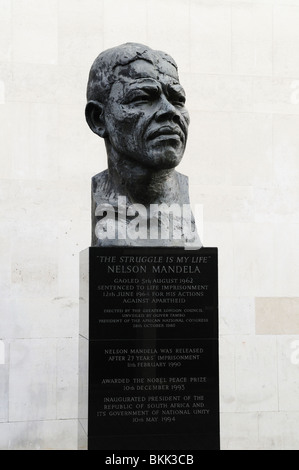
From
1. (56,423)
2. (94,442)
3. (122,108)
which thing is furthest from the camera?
(56,423)

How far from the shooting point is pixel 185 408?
4719 mm

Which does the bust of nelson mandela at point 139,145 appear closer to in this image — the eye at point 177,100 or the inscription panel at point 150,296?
the eye at point 177,100

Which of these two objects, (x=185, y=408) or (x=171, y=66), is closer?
(x=185, y=408)

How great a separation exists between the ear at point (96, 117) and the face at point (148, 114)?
17 cm

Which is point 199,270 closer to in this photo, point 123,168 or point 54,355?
point 123,168

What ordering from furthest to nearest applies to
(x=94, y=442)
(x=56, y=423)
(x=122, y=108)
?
(x=56, y=423)
(x=122, y=108)
(x=94, y=442)

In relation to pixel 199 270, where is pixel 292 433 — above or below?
below

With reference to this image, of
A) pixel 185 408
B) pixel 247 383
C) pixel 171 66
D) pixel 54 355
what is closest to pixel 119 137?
pixel 171 66

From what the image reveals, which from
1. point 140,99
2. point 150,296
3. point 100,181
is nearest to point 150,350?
point 150,296

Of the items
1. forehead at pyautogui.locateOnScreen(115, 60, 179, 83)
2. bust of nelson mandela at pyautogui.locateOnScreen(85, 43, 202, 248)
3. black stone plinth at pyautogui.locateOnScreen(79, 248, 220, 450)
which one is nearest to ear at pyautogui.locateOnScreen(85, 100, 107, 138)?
bust of nelson mandela at pyautogui.locateOnScreen(85, 43, 202, 248)

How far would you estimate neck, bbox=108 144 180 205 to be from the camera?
5102 mm

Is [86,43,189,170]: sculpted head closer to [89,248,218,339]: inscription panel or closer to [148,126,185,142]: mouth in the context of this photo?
[148,126,185,142]: mouth

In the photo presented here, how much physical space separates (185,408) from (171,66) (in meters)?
2.38

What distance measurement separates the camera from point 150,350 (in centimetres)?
471
